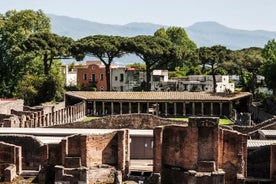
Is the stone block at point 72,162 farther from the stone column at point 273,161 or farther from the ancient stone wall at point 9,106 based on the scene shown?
the ancient stone wall at point 9,106

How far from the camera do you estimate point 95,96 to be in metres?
72.5

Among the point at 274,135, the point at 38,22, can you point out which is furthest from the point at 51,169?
the point at 38,22

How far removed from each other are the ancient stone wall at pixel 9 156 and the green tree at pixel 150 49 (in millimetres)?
48297

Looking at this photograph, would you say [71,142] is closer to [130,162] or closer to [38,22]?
[130,162]

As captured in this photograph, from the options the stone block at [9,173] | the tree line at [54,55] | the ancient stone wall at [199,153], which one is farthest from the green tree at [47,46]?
the ancient stone wall at [199,153]

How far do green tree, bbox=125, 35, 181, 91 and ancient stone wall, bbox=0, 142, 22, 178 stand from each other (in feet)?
158

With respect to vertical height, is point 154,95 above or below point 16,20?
below

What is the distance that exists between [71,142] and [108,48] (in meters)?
48.2

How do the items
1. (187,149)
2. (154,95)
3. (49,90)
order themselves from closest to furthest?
(187,149) < (154,95) < (49,90)

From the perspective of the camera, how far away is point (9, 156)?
35.4 m

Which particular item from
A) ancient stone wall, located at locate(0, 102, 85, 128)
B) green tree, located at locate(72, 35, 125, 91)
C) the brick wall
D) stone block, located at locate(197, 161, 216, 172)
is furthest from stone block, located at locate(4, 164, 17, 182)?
green tree, located at locate(72, 35, 125, 91)

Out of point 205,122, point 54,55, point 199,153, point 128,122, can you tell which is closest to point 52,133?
point 128,122

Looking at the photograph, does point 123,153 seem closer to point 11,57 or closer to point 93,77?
point 11,57

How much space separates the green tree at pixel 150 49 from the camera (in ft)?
270
